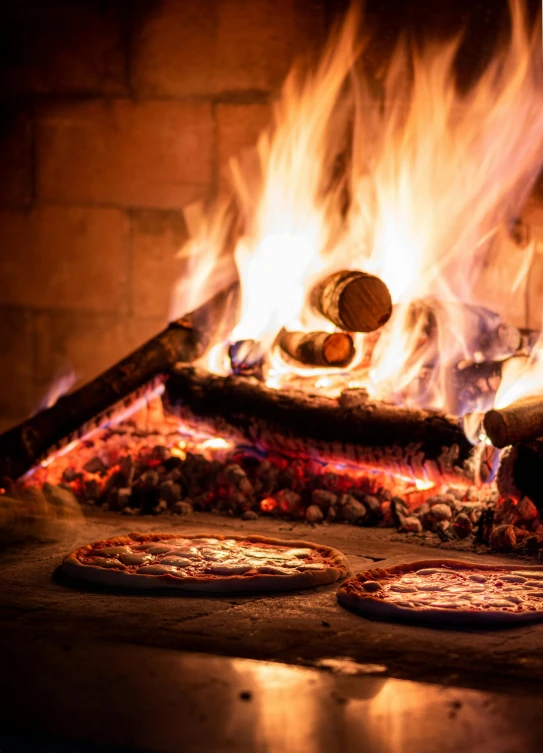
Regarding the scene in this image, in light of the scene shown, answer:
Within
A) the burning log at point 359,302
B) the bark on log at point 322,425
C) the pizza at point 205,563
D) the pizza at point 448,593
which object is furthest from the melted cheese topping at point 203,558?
the burning log at point 359,302

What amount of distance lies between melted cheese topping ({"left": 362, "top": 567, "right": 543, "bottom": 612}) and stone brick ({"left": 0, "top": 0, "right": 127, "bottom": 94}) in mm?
3746

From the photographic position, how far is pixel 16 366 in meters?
6.75

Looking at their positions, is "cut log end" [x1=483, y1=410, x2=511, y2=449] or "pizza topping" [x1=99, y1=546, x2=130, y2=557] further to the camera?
"cut log end" [x1=483, y1=410, x2=511, y2=449]

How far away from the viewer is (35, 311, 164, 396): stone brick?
6.51 meters

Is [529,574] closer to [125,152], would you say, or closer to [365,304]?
[365,304]

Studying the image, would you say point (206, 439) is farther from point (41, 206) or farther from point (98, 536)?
point (41, 206)

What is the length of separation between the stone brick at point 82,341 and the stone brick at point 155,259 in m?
0.11

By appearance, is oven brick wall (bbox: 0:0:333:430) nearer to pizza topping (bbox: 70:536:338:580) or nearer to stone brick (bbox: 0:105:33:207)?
stone brick (bbox: 0:105:33:207)

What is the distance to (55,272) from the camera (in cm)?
666

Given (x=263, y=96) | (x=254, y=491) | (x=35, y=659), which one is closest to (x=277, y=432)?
(x=254, y=491)

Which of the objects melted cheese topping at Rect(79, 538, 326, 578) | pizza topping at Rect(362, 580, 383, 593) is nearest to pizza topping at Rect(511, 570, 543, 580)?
pizza topping at Rect(362, 580, 383, 593)

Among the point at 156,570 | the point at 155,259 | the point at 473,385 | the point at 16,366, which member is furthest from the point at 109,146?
the point at 156,570

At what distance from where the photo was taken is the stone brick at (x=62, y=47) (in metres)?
→ 6.34

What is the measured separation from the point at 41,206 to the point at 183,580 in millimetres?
3524
